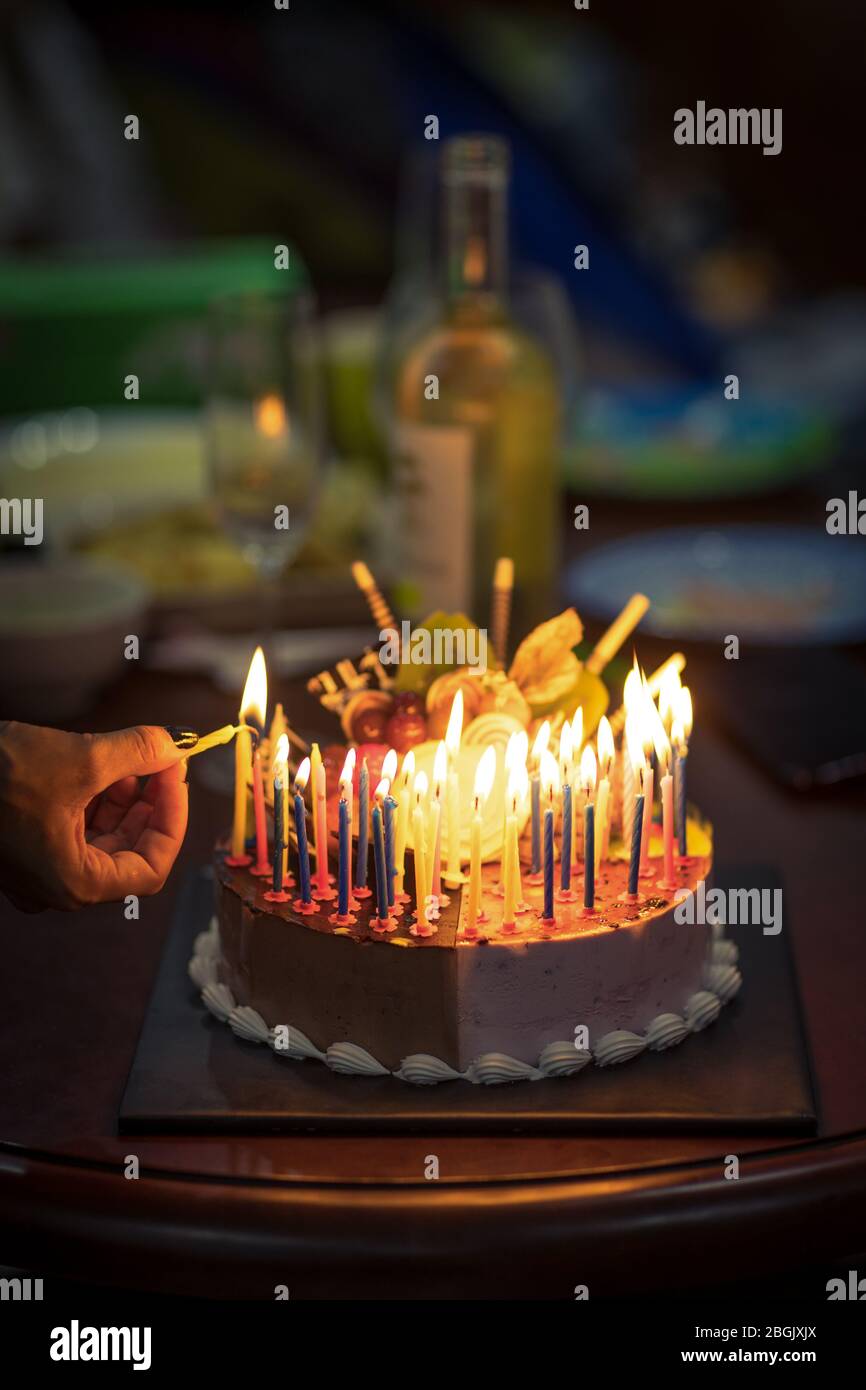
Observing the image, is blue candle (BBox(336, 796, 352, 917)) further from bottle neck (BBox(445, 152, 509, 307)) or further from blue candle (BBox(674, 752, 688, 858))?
bottle neck (BBox(445, 152, 509, 307))

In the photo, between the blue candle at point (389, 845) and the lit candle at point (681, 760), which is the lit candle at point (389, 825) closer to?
the blue candle at point (389, 845)

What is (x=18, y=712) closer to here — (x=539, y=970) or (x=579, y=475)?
(x=539, y=970)

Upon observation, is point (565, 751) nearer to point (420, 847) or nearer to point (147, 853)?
point (420, 847)

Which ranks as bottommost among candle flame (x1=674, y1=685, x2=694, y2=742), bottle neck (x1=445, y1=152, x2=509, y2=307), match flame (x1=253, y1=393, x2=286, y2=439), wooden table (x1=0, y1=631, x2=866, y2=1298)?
wooden table (x1=0, y1=631, x2=866, y2=1298)

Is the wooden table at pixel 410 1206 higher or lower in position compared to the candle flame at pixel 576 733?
lower

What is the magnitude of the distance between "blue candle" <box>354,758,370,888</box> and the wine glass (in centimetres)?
55

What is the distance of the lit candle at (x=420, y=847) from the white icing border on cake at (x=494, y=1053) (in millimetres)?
90

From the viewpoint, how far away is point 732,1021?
45.1 inches

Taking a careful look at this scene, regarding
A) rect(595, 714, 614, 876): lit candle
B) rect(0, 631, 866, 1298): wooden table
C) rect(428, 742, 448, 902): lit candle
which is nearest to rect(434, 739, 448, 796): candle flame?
rect(428, 742, 448, 902): lit candle

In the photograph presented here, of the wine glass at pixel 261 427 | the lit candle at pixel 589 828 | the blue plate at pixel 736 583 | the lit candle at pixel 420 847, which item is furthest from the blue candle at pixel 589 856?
the blue plate at pixel 736 583

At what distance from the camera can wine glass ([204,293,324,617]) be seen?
1.63 metres

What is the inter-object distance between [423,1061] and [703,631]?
869 millimetres

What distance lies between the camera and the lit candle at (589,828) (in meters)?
1.07
